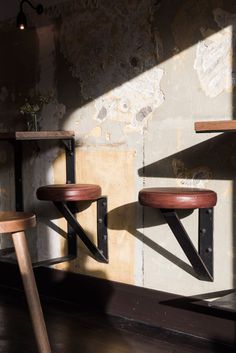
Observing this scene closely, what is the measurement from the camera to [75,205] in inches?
147

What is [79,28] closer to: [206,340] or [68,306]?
[68,306]

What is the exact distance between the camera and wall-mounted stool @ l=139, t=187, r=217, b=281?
2.64 m

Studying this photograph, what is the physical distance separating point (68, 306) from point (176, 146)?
144 cm

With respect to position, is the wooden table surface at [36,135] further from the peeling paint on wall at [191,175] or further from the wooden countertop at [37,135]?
the peeling paint on wall at [191,175]

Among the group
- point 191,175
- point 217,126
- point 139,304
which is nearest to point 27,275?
point 217,126

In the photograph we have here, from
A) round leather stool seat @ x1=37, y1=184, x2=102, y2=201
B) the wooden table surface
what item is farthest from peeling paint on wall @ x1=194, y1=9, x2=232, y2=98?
the wooden table surface

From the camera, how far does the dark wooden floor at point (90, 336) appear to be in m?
2.93

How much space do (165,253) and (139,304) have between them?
404 mm

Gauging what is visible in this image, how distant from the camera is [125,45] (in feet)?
11.2

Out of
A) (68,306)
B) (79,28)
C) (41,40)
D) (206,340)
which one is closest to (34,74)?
(41,40)

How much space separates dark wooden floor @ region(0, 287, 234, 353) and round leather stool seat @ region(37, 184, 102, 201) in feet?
2.66

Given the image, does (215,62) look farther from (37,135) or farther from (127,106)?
(37,135)

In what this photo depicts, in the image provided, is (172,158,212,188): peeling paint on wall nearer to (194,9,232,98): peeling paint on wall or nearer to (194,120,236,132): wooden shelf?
(194,9,232,98): peeling paint on wall

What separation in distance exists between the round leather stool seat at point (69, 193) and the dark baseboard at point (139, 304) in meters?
0.67
